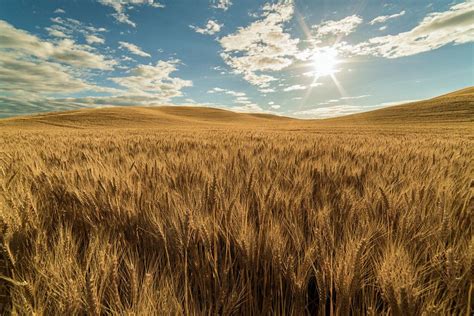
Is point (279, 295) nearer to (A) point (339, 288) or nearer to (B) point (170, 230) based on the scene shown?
(A) point (339, 288)

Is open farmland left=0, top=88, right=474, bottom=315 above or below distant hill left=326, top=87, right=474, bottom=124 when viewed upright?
below

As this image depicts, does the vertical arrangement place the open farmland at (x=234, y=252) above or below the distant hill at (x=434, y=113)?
below

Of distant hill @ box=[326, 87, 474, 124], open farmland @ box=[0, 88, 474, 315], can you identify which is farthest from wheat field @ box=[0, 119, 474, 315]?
distant hill @ box=[326, 87, 474, 124]

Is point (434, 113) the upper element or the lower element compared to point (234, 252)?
upper

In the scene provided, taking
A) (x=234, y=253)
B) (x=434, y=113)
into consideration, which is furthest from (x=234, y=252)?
(x=434, y=113)

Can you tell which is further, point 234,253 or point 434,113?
point 434,113

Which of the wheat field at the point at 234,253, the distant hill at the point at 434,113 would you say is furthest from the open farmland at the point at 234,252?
the distant hill at the point at 434,113

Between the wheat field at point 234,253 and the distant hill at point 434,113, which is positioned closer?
the wheat field at point 234,253

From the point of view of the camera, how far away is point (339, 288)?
0.67 meters

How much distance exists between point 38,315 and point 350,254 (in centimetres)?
90

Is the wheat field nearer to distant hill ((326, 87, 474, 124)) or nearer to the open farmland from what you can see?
the open farmland

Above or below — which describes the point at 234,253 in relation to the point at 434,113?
below

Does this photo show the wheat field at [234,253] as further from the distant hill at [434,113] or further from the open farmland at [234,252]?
the distant hill at [434,113]

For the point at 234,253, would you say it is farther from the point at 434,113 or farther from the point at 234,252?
the point at 434,113
